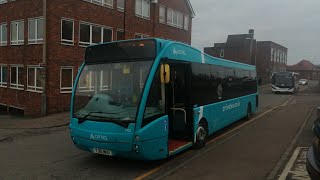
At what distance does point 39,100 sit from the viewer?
21.2 m

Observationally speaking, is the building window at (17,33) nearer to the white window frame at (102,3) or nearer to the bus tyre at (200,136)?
the white window frame at (102,3)

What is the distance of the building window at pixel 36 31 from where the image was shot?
2149 cm

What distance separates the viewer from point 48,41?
2067 centimetres

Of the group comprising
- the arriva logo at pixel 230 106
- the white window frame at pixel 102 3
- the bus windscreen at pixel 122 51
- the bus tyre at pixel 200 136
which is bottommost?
the bus tyre at pixel 200 136

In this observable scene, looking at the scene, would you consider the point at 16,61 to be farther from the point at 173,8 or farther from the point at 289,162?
the point at 289,162

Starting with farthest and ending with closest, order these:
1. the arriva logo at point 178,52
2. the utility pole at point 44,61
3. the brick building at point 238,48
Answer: the brick building at point 238,48
the utility pole at point 44,61
the arriva logo at point 178,52

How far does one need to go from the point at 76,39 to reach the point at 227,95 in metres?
12.6

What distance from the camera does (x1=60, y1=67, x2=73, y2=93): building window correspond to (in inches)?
842

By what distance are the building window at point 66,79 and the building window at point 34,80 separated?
119cm

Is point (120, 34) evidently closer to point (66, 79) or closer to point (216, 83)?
point (66, 79)

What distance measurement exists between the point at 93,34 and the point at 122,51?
16.3 m

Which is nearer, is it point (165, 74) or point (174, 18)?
point (165, 74)

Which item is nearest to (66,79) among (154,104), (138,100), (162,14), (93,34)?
(93,34)

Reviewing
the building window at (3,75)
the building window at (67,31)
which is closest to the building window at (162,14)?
the building window at (67,31)
